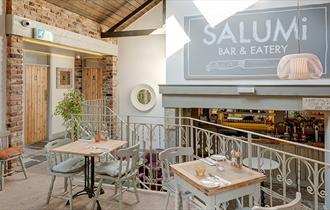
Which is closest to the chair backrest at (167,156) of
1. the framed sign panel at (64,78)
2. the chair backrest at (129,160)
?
the chair backrest at (129,160)

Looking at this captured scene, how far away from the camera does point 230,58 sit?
591cm

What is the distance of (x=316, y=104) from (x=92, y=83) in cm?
651

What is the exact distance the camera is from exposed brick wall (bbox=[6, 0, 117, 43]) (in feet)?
16.5

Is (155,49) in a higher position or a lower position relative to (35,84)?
higher

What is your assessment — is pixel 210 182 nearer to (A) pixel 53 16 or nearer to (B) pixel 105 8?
(A) pixel 53 16

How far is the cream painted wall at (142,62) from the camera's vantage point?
27.3 feet

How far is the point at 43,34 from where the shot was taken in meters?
5.45

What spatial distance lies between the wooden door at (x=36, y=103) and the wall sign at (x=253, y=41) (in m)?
4.06

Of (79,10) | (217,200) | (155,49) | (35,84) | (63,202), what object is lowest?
(63,202)

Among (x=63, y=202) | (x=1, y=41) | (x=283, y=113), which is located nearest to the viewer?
(x=63, y=202)

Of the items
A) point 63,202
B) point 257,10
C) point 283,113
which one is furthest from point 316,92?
point 63,202

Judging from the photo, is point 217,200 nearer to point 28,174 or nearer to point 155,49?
point 28,174

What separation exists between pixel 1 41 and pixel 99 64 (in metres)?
4.40

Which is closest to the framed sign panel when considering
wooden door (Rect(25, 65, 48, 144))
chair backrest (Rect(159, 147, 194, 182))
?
wooden door (Rect(25, 65, 48, 144))
